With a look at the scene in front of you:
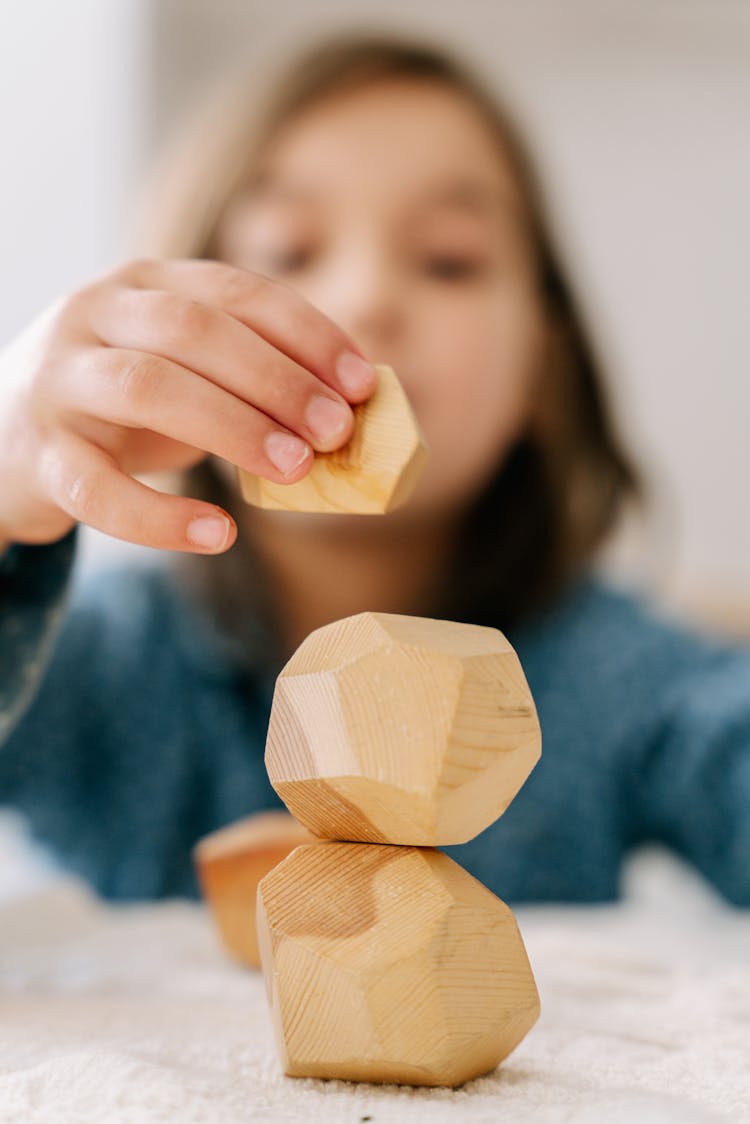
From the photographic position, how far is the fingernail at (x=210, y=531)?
0.97ft

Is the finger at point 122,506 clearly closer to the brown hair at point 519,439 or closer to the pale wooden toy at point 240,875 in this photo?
the pale wooden toy at point 240,875

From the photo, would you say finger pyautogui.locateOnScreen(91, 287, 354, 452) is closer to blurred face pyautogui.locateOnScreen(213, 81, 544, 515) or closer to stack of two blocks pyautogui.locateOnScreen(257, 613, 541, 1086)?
stack of two blocks pyautogui.locateOnScreen(257, 613, 541, 1086)

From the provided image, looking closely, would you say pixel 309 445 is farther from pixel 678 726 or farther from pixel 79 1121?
pixel 678 726

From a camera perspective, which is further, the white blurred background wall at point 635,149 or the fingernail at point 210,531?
the white blurred background wall at point 635,149

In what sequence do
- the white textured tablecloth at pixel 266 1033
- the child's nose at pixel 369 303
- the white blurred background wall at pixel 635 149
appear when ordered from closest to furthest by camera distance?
the white textured tablecloth at pixel 266 1033 < the child's nose at pixel 369 303 < the white blurred background wall at pixel 635 149

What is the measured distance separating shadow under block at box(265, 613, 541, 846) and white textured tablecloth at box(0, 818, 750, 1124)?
61mm

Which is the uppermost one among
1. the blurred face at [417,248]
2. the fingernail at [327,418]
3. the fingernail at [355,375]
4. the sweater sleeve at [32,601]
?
the blurred face at [417,248]

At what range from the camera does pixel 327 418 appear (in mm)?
291

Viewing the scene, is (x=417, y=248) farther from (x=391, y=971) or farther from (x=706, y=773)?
(x=391, y=971)

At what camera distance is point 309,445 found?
294mm

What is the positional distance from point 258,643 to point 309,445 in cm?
54

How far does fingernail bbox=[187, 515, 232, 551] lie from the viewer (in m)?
0.30

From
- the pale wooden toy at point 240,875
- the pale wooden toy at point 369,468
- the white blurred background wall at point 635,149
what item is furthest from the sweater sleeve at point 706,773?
the white blurred background wall at point 635,149

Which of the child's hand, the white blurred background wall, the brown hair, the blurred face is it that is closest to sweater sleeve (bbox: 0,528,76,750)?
the child's hand
